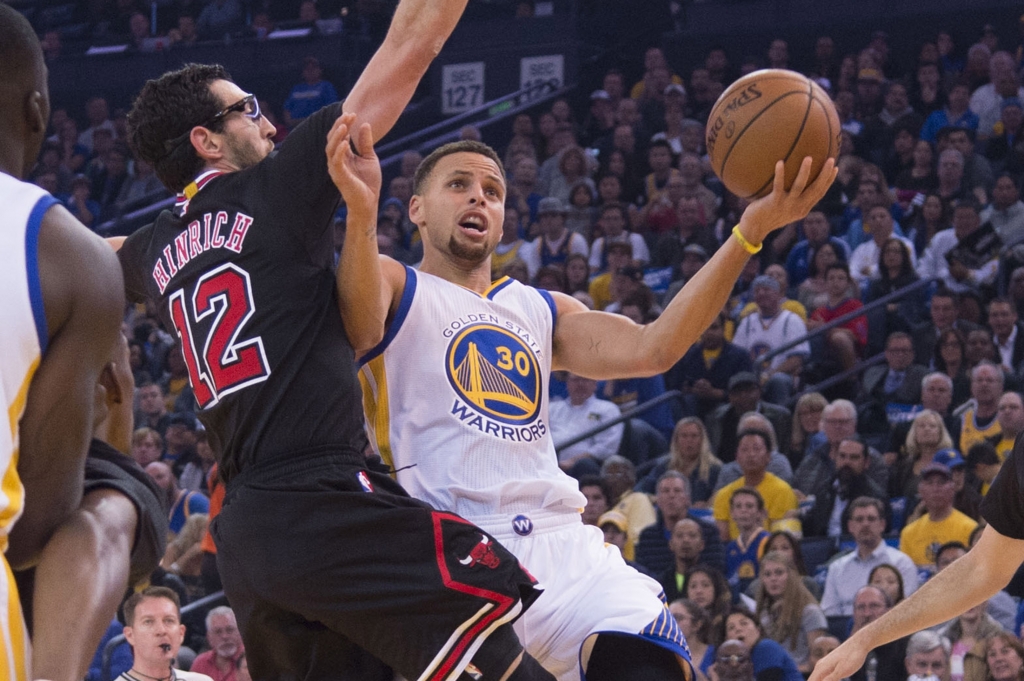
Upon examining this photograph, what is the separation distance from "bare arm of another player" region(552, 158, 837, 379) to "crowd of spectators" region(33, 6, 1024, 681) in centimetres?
352

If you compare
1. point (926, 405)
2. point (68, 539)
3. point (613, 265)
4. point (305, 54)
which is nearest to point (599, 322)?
point (68, 539)

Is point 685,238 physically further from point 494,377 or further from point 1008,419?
point 494,377

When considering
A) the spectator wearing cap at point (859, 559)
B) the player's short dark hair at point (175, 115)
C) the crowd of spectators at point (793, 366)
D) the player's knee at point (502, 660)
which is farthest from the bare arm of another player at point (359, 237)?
the spectator wearing cap at point (859, 559)

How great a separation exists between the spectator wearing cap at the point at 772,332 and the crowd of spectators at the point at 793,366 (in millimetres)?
17

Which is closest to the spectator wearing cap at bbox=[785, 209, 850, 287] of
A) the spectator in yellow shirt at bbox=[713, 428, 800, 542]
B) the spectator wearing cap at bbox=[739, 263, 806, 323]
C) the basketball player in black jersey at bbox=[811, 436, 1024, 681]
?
the spectator wearing cap at bbox=[739, 263, 806, 323]

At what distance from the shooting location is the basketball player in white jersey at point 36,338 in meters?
2.28

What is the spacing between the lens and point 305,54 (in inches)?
708

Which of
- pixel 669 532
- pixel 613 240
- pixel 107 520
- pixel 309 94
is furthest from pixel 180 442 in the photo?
pixel 107 520

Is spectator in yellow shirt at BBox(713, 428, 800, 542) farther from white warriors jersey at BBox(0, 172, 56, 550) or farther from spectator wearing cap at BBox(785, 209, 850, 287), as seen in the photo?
white warriors jersey at BBox(0, 172, 56, 550)

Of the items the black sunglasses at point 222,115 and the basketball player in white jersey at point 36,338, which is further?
the black sunglasses at point 222,115

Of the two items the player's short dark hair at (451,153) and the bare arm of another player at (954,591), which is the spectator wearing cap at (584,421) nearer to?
the player's short dark hair at (451,153)

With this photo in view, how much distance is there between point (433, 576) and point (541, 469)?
0.71 m

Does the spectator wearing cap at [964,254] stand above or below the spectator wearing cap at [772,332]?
above

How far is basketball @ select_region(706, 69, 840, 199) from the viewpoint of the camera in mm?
3963
